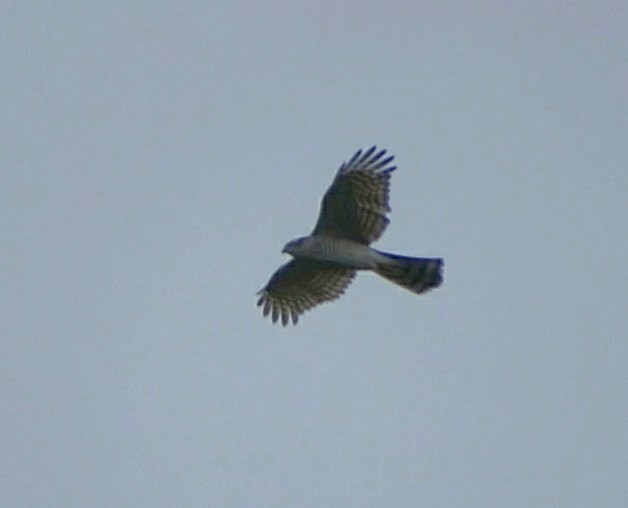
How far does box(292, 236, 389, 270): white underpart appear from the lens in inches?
982

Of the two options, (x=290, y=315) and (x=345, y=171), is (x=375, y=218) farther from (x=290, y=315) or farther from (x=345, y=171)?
(x=290, y=315)

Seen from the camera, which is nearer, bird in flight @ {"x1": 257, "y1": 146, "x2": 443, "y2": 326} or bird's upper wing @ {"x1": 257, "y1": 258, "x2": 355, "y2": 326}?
bird in flight @ {"x1": 257, "y1": 146, "x2": 443, "y2": 326}

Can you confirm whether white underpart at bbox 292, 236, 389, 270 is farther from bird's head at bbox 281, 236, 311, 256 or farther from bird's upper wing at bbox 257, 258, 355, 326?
bird's upper wing at bbox 257, 258, 355, 326

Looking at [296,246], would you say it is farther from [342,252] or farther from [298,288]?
[298,288]

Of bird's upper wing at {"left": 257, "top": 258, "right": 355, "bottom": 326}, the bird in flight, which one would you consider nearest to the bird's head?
the bird in flight

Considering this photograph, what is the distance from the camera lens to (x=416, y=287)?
981 inches

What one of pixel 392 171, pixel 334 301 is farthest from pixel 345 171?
pixel 334 301

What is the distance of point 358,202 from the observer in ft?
81.9

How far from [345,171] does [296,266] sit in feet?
6.17

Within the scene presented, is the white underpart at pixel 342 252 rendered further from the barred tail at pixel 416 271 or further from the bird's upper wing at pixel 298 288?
the bird's upper wing at pixel 298 288

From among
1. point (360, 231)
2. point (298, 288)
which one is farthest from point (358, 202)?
point (298, 288)

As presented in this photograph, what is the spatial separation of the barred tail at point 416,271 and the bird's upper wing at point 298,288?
4.48 feet

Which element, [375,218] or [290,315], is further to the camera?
[290,315]

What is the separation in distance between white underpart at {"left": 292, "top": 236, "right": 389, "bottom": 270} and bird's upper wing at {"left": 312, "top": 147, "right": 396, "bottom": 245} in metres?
0.10
